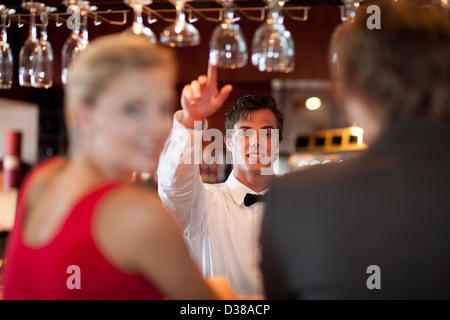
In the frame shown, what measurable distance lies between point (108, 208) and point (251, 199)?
1.36 m

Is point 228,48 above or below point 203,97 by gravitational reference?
above

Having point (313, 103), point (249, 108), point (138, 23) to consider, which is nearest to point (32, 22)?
point (138, 23)

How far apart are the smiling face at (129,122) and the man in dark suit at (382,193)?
0.25 metres

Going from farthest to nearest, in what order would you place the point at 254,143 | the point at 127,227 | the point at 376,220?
the point at 254,143, the point at 376,220, the point at 127,227

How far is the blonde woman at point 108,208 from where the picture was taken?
0.91 m

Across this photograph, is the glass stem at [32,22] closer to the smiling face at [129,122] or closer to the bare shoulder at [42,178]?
the bare shoulder at [42,178]

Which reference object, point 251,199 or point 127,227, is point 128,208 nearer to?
point 127,227

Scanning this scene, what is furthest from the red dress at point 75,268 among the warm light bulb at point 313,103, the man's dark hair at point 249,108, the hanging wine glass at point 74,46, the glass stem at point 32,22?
the warm light bulb at point 313,103

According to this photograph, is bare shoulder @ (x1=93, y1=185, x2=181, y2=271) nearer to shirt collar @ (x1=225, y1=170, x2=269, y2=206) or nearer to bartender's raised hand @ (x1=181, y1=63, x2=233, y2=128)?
bartender's raised hand @ (x1=181, y1=63, x2=233, y2=128)

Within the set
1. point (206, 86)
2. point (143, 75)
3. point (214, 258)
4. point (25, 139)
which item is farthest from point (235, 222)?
point (25, 139)

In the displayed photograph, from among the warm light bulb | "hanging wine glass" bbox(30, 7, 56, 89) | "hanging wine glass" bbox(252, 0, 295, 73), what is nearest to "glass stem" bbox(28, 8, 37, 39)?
"hanging wine glass" bbox(30, 7, 56, 89)

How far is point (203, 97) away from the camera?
162cm

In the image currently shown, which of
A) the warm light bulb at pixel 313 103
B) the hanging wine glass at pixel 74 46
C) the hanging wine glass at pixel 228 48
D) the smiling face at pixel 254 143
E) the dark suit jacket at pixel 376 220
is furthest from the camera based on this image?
the warm light bulb at pixel 313 103

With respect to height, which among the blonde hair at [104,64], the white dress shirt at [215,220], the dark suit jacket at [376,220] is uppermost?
the blonde hair at [104,64]
